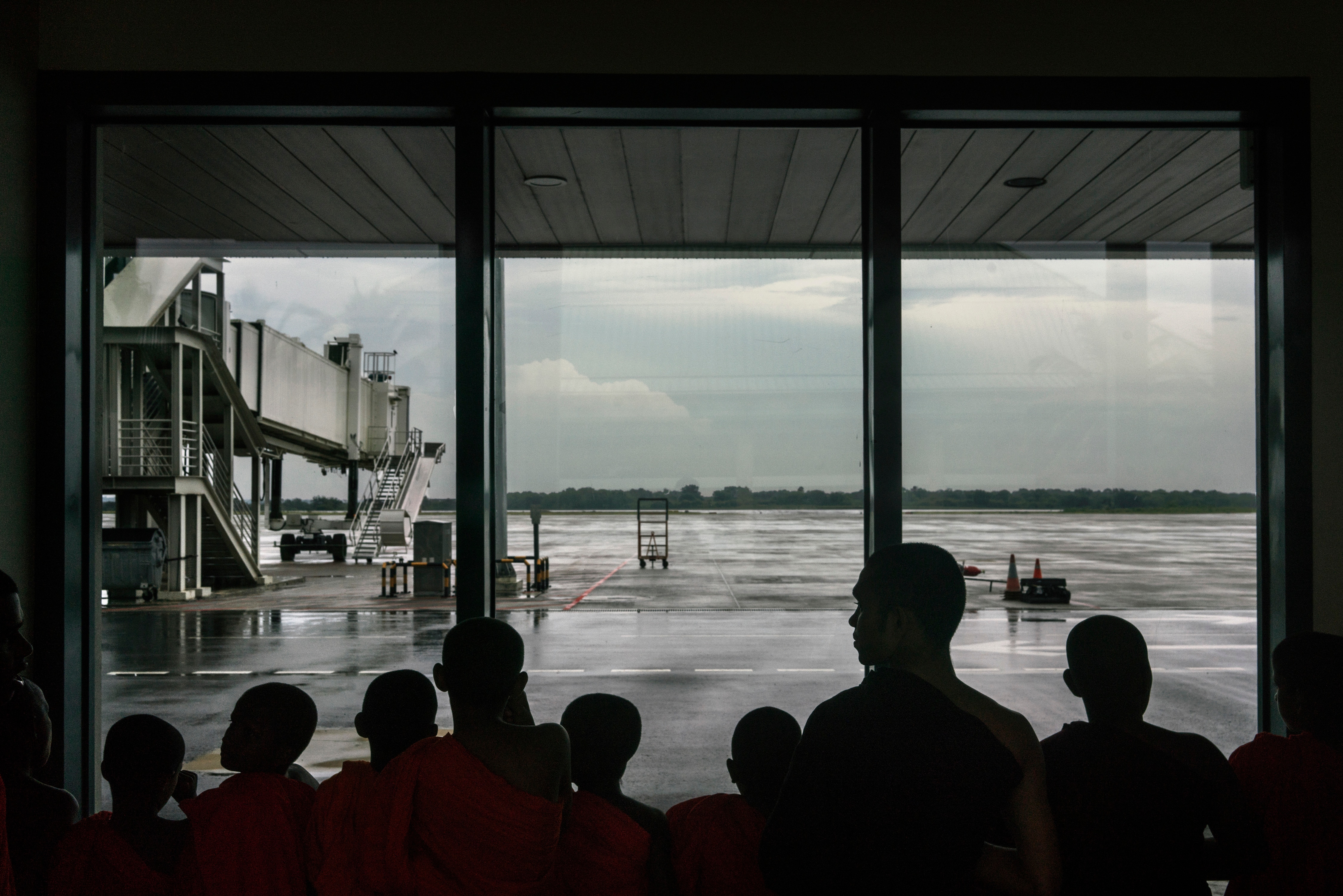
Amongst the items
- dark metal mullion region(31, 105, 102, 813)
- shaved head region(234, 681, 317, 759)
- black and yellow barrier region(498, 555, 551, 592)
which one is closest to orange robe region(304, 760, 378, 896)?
shaved head region(234, 681, 317, 759)

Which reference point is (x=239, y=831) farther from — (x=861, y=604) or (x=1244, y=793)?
(x=1244, y=793)

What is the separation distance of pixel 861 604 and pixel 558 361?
94.2 inches

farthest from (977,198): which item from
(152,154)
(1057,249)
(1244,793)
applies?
(152,154)

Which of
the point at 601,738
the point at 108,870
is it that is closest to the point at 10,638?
the point at 108,870

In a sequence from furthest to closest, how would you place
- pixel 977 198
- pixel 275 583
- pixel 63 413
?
pixel 275 583 < pixel 977 198 < pixel 63 413

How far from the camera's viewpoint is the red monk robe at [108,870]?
1.75 metres

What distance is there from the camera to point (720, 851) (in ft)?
6.22

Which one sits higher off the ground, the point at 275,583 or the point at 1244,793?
the point at 1244,793

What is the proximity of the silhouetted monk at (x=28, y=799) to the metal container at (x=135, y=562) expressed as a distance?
13.1 m

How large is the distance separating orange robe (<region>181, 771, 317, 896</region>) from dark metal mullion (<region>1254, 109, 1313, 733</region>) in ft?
10.4

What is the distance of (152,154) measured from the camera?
341 centimetres

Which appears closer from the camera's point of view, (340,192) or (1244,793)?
(1244,793)

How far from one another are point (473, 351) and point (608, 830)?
177cm

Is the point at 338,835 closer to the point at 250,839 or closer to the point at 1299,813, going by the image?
the point at 250,839
